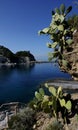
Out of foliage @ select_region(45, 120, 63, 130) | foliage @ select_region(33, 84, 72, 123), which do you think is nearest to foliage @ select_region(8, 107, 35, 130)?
foliage @ select_region(33, 84, 72, 123)

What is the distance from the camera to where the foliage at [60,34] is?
→ 10.2 meters

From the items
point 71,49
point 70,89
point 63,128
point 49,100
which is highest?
point 71,49

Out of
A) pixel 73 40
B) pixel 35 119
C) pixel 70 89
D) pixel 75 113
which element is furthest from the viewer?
pixel 70 89

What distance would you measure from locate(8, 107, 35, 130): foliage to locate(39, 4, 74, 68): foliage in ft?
10.2

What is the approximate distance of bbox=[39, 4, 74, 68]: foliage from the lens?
10.2 meters

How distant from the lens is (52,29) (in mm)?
10547

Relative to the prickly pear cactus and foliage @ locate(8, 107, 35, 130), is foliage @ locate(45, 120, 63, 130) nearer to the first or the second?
foliage @ locate(8, 107, 35, 130)

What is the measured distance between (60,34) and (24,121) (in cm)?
417

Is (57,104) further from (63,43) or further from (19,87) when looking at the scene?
(19,87)

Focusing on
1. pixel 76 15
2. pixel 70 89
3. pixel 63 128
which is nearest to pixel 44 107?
pixel 63 128

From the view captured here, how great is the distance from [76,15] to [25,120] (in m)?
5.02

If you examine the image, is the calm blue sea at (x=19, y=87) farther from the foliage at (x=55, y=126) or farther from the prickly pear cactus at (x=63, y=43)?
the foliage at (x=55, y=126)

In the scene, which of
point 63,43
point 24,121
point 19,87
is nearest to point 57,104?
point 24,121

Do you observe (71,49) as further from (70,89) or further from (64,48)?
(70,89)
